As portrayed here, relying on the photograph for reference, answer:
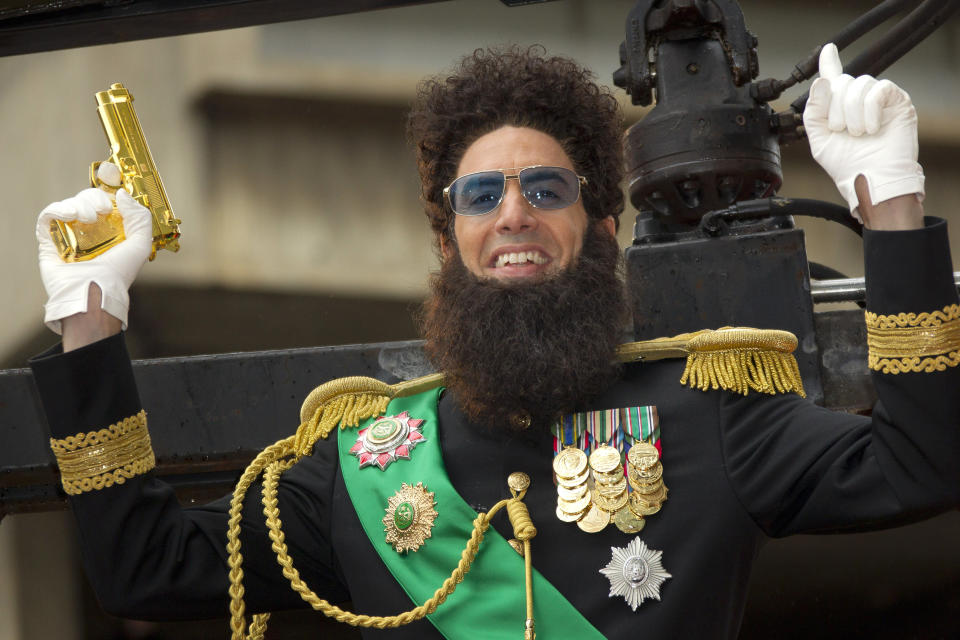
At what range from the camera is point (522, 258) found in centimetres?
207

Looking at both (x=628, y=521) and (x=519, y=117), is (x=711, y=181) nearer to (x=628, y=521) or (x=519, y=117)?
(x=519, y=117)

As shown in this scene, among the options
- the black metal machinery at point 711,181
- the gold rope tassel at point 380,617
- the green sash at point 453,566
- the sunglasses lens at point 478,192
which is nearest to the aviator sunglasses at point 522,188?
the sunglasses lens at point 478,192

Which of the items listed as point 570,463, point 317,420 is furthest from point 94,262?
point 570,463

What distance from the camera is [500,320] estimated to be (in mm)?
2035

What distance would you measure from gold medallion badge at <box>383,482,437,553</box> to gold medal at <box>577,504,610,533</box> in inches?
10.2

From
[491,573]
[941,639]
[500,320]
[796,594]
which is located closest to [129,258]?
[500,320]

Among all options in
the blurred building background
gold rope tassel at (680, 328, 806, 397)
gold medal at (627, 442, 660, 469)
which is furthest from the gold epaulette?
the blurred building background

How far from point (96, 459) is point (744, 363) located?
1.13 meters

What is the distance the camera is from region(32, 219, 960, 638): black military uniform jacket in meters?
1.57

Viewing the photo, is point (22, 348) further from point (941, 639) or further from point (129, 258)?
point (941, 639)

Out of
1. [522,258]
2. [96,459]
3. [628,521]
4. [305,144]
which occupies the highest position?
[305,144]

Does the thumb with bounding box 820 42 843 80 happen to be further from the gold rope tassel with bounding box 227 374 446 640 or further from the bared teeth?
the gold rope tassel with bounding box 227 374 446 640

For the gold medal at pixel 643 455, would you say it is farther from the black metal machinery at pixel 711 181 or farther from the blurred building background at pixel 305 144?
the blurred building background at pixel 305 144

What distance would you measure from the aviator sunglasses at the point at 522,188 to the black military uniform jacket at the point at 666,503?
355mm
